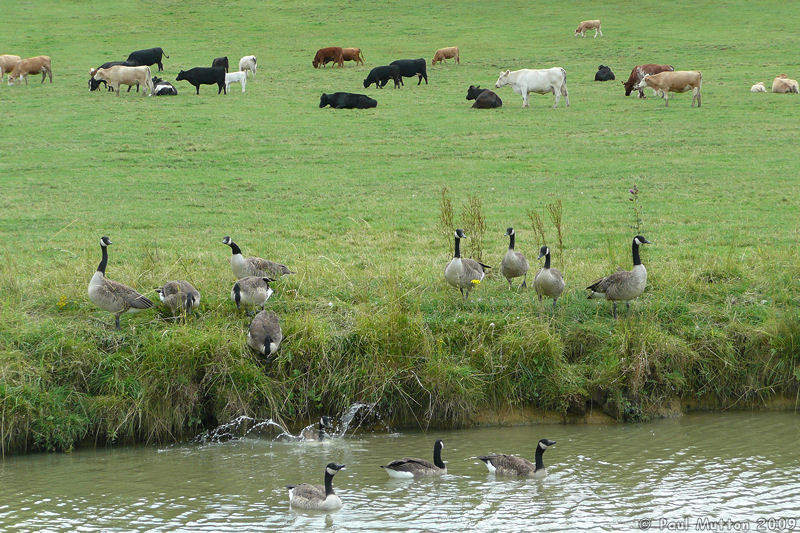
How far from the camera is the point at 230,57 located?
1692 inches

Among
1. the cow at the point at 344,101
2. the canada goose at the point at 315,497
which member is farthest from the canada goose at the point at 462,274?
the cow at the point at 344,101

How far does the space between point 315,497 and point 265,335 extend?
258 centimetres

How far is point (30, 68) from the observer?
36.6m

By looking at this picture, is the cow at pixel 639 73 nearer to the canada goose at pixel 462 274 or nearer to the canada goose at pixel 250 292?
the canada goose at pixel 462 274

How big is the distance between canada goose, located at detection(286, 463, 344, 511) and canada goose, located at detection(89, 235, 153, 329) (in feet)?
12.0

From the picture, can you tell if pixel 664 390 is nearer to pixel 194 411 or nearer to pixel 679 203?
pixel 194 411

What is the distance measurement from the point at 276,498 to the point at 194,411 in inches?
82.8

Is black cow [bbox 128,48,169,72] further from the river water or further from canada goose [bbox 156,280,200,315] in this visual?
the river water

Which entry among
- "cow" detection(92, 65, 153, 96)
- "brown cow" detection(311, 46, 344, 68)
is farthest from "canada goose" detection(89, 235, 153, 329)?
"brown cow" detection(311, 46, 344, 68)

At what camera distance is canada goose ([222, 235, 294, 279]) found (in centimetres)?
1228

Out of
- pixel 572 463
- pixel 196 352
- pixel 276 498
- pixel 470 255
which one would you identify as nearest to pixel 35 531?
pixel 276 498

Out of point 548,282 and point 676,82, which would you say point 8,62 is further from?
point 548,282

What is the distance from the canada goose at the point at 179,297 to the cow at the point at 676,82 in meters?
24.3

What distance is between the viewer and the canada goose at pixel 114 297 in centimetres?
1086
